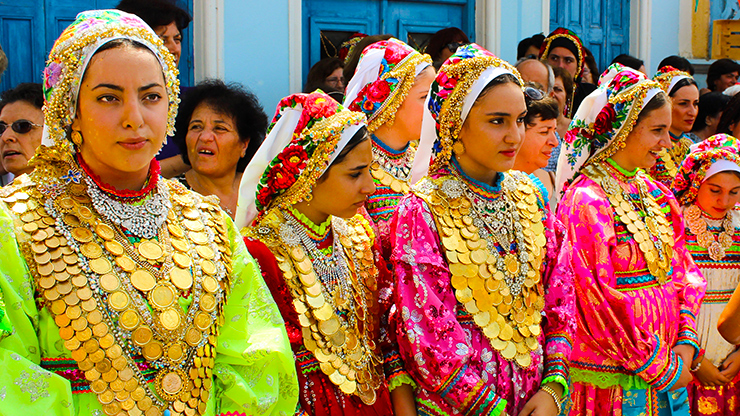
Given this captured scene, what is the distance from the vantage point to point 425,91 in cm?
372

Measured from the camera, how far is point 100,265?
6.32ft

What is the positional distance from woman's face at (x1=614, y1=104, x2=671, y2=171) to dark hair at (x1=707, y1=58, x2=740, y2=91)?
15.9ft

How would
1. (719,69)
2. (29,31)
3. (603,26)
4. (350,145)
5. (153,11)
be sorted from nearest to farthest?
1. (350,145)
2. (153,11)
3. (29,31)
4. (719,69)
5. (603,26)

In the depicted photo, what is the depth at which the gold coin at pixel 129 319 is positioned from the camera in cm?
191

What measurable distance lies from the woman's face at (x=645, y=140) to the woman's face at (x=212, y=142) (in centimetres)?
195

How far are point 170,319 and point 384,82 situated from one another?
2.07 m

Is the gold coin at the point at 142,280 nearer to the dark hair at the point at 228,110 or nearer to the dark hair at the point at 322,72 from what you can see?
the dark hair at the point at 228,110

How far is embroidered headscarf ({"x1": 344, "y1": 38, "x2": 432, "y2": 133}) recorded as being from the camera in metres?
3.66

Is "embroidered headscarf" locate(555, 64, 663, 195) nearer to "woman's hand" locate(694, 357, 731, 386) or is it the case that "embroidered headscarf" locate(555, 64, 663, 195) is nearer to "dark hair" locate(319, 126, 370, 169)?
"woman's hand" locate(694, 357, 731, 386)

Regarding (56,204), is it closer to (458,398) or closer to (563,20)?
(458,398)

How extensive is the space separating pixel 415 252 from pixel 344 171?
396 millimetres

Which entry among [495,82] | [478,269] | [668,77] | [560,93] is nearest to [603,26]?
[560,93]

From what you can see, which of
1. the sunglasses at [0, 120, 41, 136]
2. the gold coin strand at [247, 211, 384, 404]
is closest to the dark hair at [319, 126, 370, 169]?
the gold coin strand at [247, 211, 384, 404]

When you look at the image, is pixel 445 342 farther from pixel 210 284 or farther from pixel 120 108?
pixel 120 108
